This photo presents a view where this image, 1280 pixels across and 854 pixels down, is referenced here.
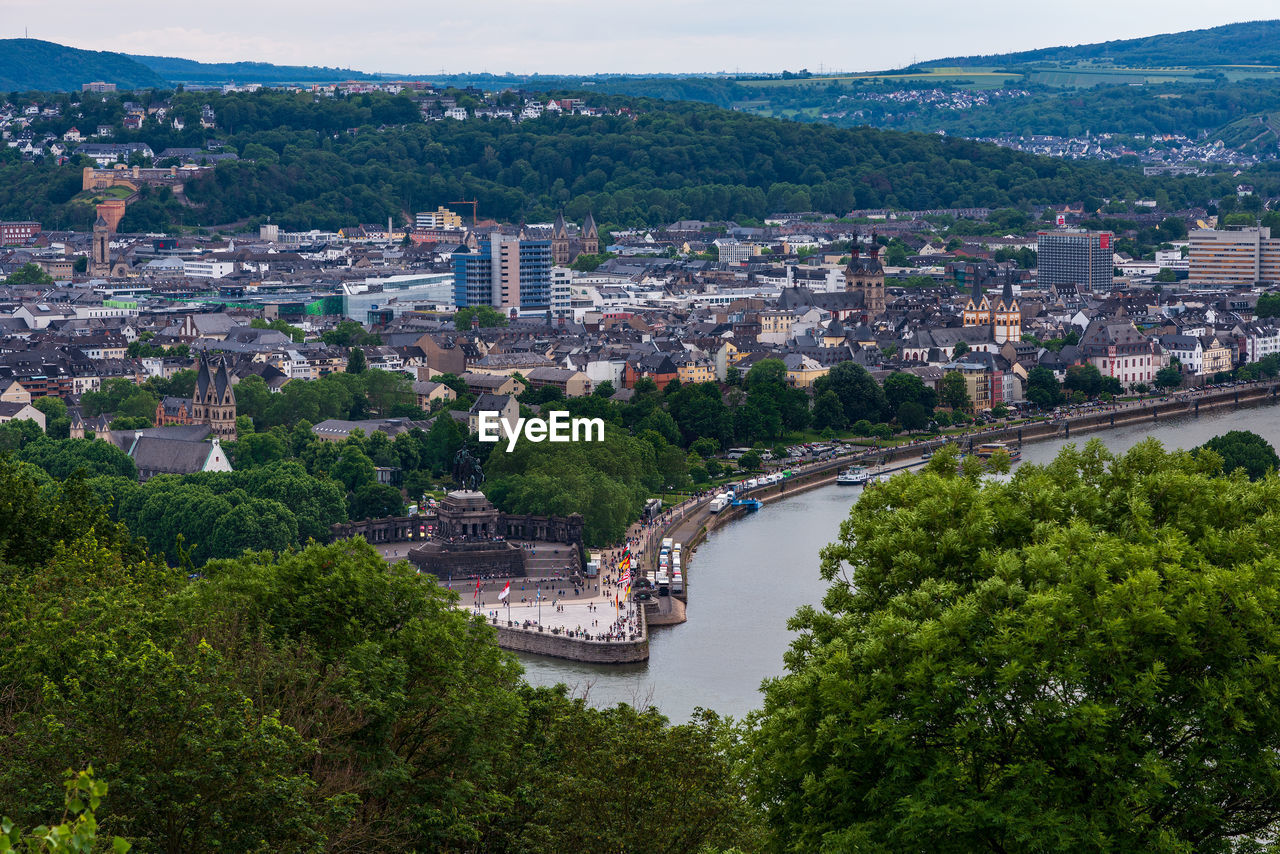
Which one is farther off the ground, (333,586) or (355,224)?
(333,586)

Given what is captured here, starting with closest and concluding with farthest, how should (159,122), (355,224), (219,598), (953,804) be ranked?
1. (953,804)
2. (219,598)
3. (355,224)
4. (159,122)

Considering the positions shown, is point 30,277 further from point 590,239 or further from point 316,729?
point 316,729

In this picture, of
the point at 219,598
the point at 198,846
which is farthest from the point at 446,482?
the point at 198,846

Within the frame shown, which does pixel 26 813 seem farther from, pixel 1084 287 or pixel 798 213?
pixel 798 213

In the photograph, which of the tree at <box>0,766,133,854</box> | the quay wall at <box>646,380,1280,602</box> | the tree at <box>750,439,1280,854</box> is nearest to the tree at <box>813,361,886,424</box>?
the quay wall at <box>646,380,1280,602</box>

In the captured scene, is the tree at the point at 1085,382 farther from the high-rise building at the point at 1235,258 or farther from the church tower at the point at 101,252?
the church tower at the point at 101,252

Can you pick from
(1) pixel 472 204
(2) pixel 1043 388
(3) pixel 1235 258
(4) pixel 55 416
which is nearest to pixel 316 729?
(4) pixel 55 416
